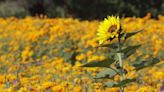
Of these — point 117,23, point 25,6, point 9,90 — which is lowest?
point 9,90

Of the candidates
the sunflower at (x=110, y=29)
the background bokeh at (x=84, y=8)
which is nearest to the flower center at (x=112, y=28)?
the sunflower at (x=110, y=29)

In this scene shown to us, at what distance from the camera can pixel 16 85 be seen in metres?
4.67

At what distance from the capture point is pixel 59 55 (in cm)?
835

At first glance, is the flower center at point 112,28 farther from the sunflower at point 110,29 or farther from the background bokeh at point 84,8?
the background bokeh at point 84,8

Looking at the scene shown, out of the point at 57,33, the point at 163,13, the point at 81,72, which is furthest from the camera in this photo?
the point at 163,13

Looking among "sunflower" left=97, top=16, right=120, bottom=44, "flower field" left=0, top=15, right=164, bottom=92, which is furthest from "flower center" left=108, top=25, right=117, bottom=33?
"flower field" left=0, top=15, right=164, bottom=92

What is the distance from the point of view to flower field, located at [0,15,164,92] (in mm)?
4680

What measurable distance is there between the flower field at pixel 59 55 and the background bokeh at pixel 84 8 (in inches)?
124

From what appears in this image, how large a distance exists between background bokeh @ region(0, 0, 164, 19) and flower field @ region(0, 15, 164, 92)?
3.14 m

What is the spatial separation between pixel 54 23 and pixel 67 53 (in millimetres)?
2027

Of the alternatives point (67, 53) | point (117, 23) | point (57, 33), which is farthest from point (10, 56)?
point (117, 23)

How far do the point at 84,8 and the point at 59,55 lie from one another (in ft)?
22.7

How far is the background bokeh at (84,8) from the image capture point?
14594 millimetres

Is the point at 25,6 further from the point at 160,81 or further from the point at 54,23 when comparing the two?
the point at 160,81
